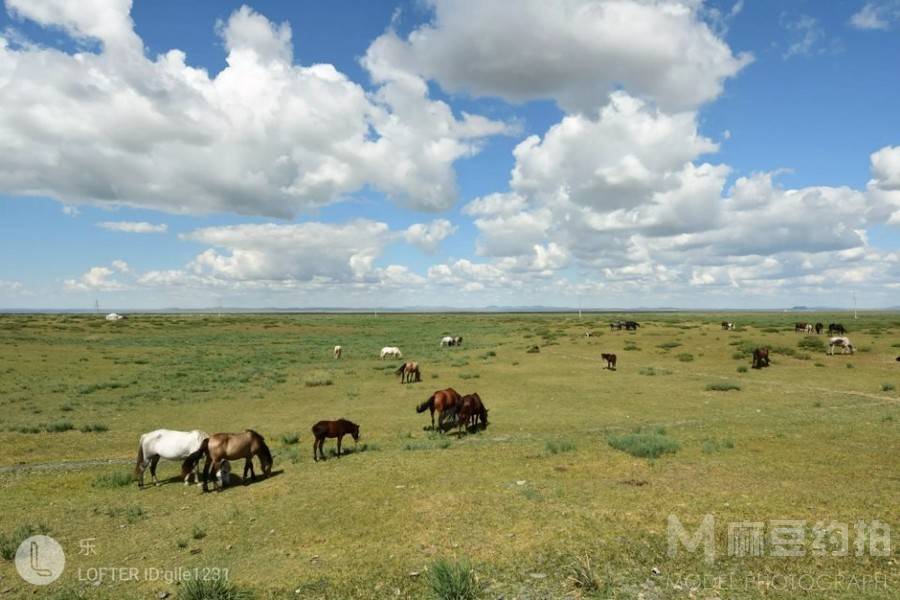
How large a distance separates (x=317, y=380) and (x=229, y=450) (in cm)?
1955

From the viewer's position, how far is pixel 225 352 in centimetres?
5234

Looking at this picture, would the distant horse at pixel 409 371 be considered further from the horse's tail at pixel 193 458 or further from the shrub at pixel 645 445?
the horse's tail at pixel 193 458

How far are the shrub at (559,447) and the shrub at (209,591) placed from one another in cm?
929

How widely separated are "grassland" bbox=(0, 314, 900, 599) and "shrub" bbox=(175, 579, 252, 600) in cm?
13

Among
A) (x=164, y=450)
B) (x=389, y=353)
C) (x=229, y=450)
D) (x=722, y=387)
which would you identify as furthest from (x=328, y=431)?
(x=389, y=353)

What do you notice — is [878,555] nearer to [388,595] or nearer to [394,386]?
[388,595]

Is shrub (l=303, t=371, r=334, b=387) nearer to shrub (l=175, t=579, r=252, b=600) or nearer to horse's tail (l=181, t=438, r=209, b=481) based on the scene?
horse's tail (l=181, t=438, r=209, b=481)

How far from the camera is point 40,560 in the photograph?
8953mm

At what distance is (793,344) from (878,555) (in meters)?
48.8

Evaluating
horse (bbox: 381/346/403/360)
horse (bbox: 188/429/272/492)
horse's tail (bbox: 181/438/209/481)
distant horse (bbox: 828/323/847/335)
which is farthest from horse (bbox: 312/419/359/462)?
distant horse (bbox: 828/323/847/335)

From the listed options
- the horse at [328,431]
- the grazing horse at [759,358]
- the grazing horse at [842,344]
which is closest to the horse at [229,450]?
the horse at [328,431]

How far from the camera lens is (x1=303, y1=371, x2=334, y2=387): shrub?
103ft

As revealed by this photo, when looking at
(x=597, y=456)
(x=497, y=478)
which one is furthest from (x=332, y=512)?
(x=597, y=456)

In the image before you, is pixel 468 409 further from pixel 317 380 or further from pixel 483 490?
pixel 317 380
